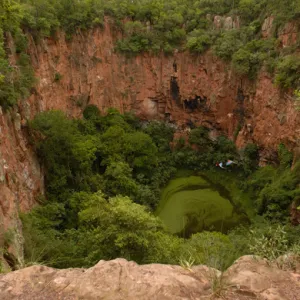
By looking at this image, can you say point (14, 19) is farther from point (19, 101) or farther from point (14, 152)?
point (14, 152)

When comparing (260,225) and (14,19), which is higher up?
(14,19)

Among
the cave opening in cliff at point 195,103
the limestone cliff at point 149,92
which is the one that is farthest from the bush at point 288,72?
the cave opening in cliff at point 195,103

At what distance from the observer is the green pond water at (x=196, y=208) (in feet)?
65.9

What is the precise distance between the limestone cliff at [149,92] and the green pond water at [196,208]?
5.27 meters

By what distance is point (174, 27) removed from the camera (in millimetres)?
26875

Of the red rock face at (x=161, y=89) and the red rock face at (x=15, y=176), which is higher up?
the red rock face at (x=161, y=89)

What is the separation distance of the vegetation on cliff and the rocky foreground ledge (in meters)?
10.9

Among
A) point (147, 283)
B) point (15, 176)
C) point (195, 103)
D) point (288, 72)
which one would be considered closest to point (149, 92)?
point (195, 103)

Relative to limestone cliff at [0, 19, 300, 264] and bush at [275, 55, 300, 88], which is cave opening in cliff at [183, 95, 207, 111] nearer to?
limestone cliff at [0, 19, 300, 264]

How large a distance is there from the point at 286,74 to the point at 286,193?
7865 millimetres

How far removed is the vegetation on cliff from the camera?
18.4 m

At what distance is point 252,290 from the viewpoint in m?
6.19

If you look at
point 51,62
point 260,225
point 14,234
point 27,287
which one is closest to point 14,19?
point 51,62

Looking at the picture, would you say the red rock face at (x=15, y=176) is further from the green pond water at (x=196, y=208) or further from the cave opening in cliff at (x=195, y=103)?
the cave opening in cliff at (x=195, y=103)
